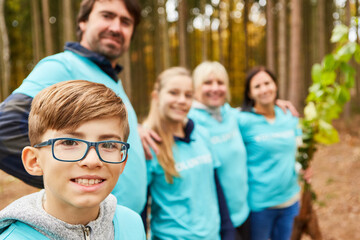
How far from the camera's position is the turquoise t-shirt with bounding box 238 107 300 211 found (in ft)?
10.6

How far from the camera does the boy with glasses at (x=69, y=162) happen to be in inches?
36.9

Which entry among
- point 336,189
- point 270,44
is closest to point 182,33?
point 270,44

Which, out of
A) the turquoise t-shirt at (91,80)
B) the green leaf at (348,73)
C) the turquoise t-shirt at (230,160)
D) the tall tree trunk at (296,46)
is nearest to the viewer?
the turquoise t-shirt at (91,80)

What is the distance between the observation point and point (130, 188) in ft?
5.39

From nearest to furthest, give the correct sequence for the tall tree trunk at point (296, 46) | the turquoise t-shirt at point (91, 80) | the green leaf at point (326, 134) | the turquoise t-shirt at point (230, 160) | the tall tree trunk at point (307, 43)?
the turquoise t-shirt at point (91, 80) → the green leaf at point (326, 134) → the turquoise t-shirt at point (230, 160) → the tall tree trunk at point (296, 46) → the tall tree trunk at point (307, 43)

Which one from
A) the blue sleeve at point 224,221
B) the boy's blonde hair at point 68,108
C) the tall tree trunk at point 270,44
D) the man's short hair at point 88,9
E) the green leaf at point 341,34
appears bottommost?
the blue sleeve at point 224,221

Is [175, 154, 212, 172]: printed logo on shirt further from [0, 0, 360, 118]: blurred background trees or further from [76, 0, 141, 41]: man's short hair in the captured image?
[0, 0, 360, 118]: blurred background trees

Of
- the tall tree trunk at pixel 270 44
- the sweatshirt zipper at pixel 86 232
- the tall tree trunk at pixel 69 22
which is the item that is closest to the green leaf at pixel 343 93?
the sweatshirt zipper at pixel 86 232

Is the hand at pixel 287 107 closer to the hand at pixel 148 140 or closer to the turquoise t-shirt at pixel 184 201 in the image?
the turquoise t-shirt at pixel 184 201

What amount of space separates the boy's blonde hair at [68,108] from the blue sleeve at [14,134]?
38cm

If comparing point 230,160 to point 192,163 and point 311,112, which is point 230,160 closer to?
point 192,163

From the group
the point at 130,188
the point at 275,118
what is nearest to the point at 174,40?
the point at 275,118

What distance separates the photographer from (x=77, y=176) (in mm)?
946

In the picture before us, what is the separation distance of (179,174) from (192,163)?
6.1 inches
